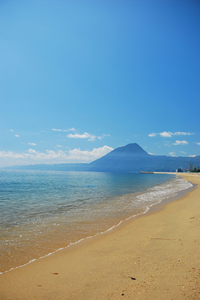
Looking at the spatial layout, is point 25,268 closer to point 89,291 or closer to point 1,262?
point 1,262

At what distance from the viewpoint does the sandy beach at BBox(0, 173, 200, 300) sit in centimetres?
349

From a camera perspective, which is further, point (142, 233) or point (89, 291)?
point (142, 233)

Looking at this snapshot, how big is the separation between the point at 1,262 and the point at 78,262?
9.00 ft

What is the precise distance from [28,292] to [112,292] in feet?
6.56

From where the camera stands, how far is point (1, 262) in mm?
5652

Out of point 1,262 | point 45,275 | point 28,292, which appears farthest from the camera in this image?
point 1,262

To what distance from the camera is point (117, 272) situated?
4.35 m

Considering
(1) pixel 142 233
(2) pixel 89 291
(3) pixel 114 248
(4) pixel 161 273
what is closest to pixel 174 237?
(1) pixel 142 233

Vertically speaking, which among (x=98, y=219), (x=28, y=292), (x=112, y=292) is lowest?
(x=98, y=219)

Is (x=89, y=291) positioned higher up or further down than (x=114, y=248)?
higher up

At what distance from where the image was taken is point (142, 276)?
397 cm

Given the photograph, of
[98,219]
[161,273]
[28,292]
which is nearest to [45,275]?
[28,292]

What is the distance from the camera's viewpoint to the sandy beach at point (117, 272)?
3486 millimetres

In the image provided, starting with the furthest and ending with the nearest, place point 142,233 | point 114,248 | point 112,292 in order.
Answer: point 142,233 < point 114,248 < point 112,292
